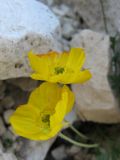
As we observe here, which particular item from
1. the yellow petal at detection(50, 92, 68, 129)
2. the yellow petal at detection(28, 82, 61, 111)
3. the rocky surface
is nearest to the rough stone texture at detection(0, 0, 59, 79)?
the rocky surface

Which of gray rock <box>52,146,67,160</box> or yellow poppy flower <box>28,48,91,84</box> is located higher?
yellow poppy flower <box>28,48,91,84</box>

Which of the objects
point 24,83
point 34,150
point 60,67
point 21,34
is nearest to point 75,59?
point 60,67

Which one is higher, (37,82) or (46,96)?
(46,96)

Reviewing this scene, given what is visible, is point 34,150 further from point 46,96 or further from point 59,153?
point 46,96

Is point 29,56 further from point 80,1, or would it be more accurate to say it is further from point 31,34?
point 80,1

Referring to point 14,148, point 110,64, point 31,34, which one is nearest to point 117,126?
point 110,64

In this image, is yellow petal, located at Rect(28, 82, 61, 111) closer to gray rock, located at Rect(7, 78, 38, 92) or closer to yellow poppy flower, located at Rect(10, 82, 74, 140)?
yellow poppy flower, located at Rect(10, 82, 74, 140)
